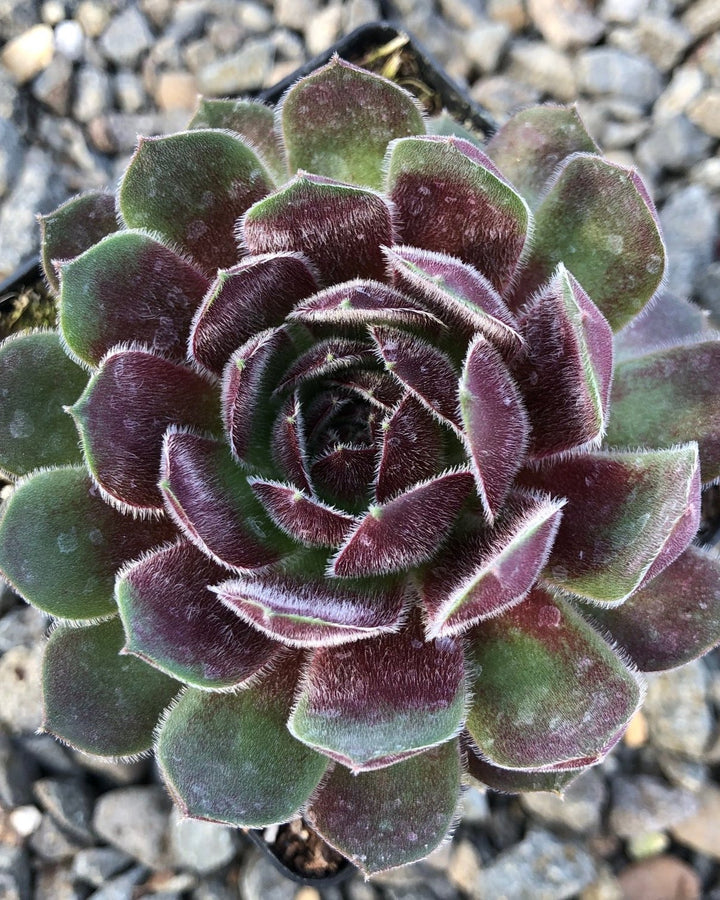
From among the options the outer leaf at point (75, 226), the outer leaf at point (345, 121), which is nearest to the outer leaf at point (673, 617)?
the outer leaf at point (345, 121)

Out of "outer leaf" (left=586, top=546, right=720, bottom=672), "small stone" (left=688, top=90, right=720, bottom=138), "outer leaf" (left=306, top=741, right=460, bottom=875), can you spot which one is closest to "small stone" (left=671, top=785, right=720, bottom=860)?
"outer leaf" (left=586, top=546, right=720, bottom=672)

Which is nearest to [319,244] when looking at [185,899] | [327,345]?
[327,345]

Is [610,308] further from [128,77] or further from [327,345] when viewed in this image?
[128,77]

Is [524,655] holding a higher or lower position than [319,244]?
lower

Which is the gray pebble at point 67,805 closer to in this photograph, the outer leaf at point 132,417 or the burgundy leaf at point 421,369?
the outer leaf at point 132,417

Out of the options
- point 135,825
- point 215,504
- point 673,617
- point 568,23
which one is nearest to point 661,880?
point 673,617

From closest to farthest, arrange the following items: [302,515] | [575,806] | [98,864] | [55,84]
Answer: [302,515] → [98,864] → [575,806] → [55,84]

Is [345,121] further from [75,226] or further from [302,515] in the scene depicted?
[302,515]
